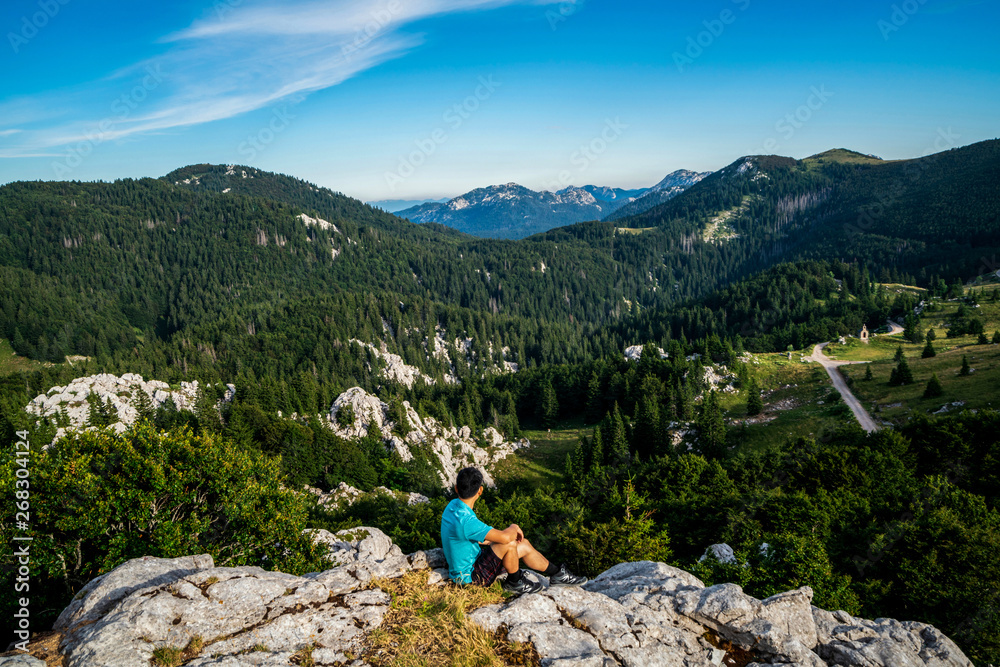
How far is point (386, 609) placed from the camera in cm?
1223

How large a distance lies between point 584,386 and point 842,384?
58310 millimetres

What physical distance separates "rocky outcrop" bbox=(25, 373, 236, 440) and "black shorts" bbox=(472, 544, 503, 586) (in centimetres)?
9446

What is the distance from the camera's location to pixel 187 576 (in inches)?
514

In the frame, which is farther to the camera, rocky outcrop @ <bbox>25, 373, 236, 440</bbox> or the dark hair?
rocky outcrop @ <bbox>25, 373, 236, 440</bbox>

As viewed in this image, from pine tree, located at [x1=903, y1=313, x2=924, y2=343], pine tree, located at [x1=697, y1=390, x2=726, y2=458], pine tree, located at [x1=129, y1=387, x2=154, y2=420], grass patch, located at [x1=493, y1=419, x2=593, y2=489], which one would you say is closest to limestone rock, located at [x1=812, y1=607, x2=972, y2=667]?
pine tree, located at [x1=697, y1=390, x2=726, y2=458]

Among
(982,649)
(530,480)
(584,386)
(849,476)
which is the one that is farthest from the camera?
(584,386)

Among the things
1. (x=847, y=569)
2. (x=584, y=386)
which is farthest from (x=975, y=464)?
(x=584, y=386)

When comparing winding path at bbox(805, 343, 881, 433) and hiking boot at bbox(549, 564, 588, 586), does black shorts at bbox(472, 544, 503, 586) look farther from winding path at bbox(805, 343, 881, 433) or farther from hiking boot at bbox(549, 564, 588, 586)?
winding path at bbox(805, 343, 881, 433)

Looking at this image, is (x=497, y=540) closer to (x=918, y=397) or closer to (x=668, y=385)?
(x=918, y=397)

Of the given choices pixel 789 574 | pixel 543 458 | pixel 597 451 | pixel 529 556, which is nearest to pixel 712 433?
pixel 597 451

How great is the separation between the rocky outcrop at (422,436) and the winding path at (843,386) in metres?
59.4

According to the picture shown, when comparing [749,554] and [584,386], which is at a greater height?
[749,554]

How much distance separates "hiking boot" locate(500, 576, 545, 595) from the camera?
13.3 m

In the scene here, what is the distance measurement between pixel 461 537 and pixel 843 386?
9163cm
